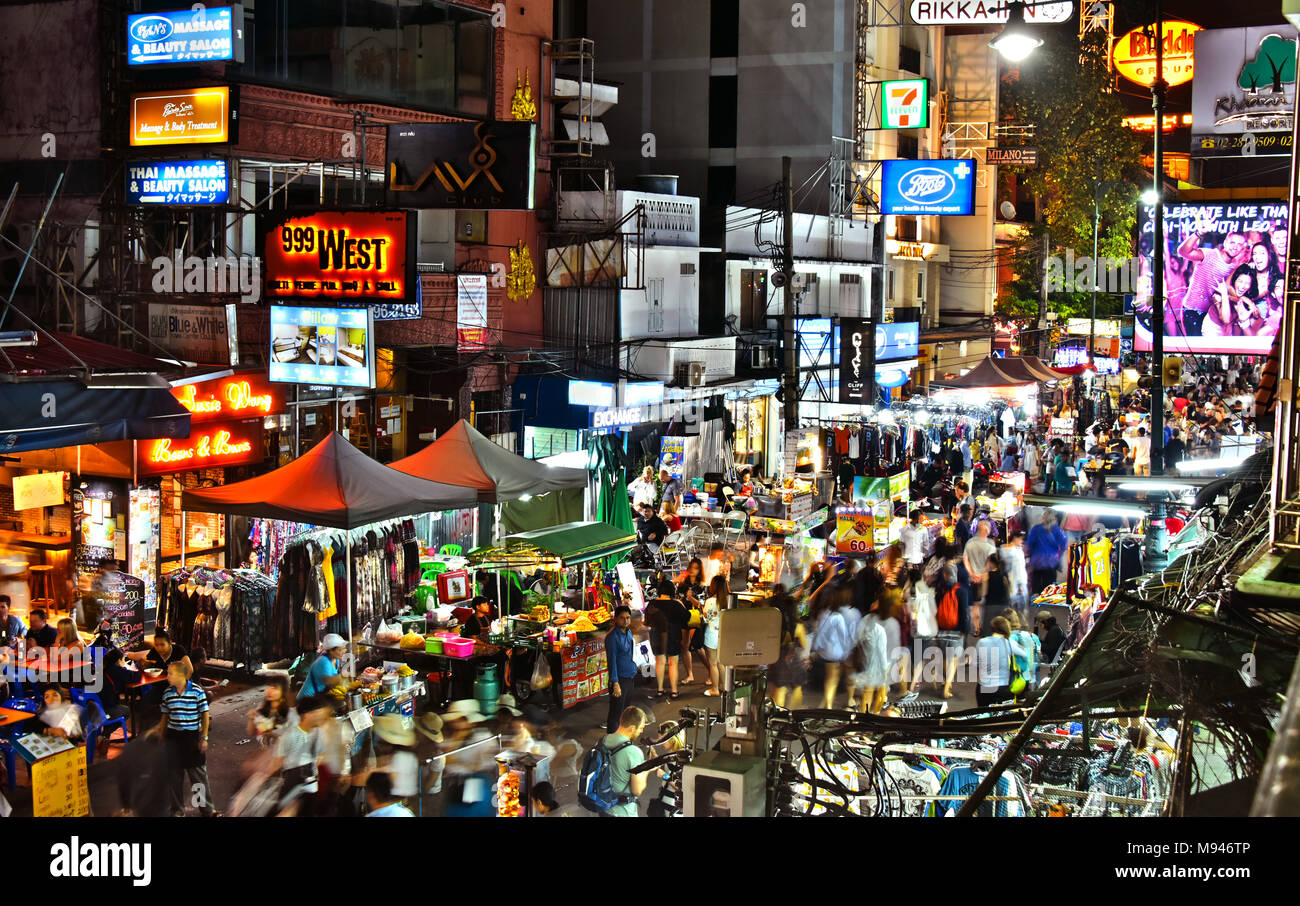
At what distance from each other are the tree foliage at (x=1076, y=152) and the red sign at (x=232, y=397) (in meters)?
35.0

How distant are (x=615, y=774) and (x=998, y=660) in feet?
17.2

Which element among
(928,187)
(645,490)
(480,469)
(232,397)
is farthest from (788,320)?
(232,397)

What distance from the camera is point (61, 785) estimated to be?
10484 mm

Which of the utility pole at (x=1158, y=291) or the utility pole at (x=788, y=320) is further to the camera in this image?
the utility pole at (x=788, y=320)

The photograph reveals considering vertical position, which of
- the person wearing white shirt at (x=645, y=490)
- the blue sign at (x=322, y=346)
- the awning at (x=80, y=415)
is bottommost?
the person wearing white shirt at (x=645, y=490)

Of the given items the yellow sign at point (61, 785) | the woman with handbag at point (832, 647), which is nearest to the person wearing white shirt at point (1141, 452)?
the woman with handbag at point (832, 647)

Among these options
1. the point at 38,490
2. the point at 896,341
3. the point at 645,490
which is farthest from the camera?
the point at 896,341

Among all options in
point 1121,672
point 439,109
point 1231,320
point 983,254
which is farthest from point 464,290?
point 983,254

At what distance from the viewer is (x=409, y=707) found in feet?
45.9

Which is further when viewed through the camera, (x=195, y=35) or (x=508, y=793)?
(x=195, y=35)

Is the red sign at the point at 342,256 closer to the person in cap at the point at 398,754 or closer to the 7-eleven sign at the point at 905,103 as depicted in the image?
the person in cap at the point at 398,754

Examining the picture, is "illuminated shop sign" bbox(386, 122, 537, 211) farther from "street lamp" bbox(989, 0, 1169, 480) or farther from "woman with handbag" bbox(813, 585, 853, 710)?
"woman with handbag" bbox(813, 585, 853, 710)

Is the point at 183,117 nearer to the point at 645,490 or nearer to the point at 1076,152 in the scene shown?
the point at 645,490

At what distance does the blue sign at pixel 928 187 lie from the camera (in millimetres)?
30547
